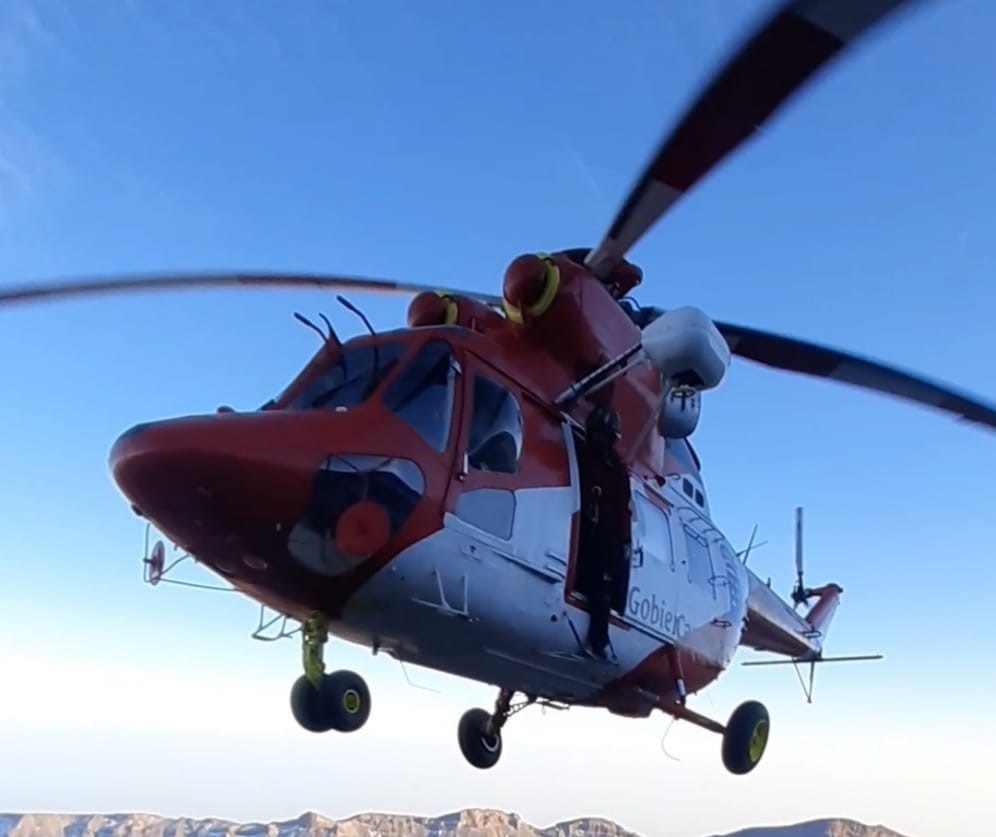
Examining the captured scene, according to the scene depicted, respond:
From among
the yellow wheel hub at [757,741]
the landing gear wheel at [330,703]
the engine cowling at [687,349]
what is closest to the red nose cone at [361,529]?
the landing gear wheel at [330,703]

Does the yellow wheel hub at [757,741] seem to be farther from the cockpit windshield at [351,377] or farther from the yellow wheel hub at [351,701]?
the cockpit windshield at [351,377]

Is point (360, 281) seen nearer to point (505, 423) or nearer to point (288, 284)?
point (288, 284)

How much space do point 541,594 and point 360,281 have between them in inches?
134

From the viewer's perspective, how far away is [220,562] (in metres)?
7.41

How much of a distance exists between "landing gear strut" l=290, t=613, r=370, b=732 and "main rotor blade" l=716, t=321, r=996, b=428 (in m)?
5.19

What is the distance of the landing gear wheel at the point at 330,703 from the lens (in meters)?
7.53

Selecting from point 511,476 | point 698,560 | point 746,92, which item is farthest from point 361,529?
point 698,560

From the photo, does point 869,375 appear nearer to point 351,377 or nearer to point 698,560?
point 698,560

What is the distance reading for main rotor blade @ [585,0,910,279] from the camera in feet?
17.8

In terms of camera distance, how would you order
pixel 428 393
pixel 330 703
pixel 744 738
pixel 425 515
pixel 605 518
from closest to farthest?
1. pixel 425 515
2. pixel 330 703
3. pixel 428 393
4. pixel 605 518
5. pixel 744 738

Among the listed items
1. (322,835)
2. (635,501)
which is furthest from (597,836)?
(635,501)

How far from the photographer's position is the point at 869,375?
985 centimetres

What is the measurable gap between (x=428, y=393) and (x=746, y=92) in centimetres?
302

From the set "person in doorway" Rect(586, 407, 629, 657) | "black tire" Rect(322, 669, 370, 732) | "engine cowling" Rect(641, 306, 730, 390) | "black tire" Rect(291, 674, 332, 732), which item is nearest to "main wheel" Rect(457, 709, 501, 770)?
"person in doorway" Rect(586, 407, 629, 657)
